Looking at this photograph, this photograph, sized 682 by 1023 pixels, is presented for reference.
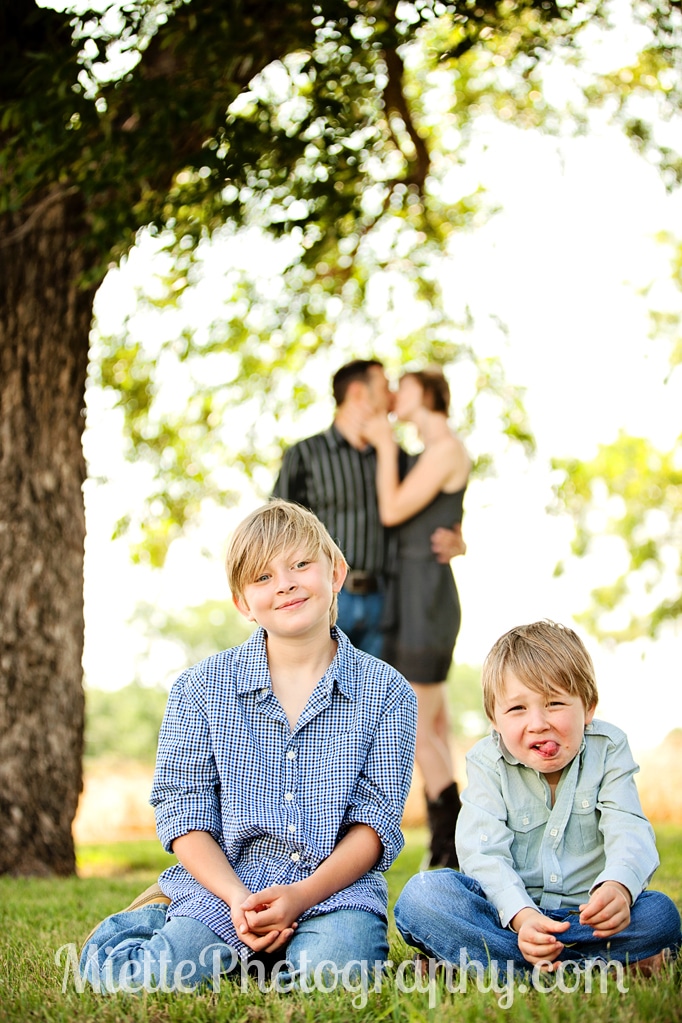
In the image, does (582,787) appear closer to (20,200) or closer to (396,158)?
(20,200)

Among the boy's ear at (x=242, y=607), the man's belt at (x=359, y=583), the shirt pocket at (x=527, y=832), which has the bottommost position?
the shirt pocket at (x=527, y=832)

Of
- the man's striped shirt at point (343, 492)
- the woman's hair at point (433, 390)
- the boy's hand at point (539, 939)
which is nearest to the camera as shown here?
the boy's hand at point (539, 939)

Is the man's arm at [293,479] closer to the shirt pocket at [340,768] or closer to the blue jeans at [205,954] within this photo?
the shirt pocket at [340,768]

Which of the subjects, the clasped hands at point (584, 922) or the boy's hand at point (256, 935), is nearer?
the clasped hands at point (584, 922)

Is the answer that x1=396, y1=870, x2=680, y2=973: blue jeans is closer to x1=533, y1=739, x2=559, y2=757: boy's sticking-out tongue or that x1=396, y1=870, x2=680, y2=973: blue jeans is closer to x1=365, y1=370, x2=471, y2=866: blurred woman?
x1=533, y1=739, x2=559, y2=757: boy's sticking-out tongue

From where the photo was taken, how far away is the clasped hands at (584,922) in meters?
2.15

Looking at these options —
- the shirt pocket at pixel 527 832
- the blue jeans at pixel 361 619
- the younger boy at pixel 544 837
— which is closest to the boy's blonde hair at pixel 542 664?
the younger boy at pixel 544 837

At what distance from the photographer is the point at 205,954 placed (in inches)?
93.2

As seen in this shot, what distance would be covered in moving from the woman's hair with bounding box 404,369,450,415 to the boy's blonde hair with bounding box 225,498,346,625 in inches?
85.9

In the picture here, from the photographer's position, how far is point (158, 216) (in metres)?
4.72

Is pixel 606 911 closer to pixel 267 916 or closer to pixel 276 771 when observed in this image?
pixel 267 916

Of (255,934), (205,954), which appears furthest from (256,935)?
(205,954)

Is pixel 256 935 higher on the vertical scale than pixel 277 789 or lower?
lower

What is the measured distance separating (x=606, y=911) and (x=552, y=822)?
11.5 inches
